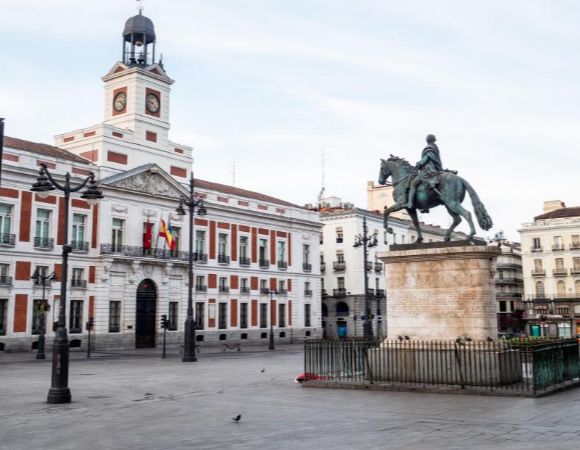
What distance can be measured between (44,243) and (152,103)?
15.4 metres

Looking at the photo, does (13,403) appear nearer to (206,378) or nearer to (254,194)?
(206,378)

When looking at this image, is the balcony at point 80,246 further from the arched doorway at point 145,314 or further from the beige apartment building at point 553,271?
the beige apartment building at point 553,271

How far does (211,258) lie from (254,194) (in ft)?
36.2

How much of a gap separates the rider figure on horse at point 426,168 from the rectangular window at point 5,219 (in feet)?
101

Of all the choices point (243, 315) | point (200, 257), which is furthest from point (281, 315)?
point (200, 257)

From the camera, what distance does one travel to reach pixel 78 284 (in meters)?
44.1

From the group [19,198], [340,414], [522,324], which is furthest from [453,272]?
[522,324]

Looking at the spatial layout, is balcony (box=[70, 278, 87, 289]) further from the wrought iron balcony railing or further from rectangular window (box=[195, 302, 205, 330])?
the wrought iron balcony railing

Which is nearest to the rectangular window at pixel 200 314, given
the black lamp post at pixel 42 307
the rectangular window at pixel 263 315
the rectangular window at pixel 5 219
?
the rectangular window at pixel 263 315

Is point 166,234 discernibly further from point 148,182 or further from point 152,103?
point 152,103

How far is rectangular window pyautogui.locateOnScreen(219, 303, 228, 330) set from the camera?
54500 mm

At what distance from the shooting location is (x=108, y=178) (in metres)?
46.3

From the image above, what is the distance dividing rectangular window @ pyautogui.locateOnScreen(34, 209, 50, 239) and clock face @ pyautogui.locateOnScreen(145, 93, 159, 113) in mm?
13048

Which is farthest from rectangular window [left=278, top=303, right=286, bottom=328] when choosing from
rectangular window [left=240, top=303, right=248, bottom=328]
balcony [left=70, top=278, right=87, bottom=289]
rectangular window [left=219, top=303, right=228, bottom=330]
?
→ balcony [left=70, top=278, right=87, bottom=289]
